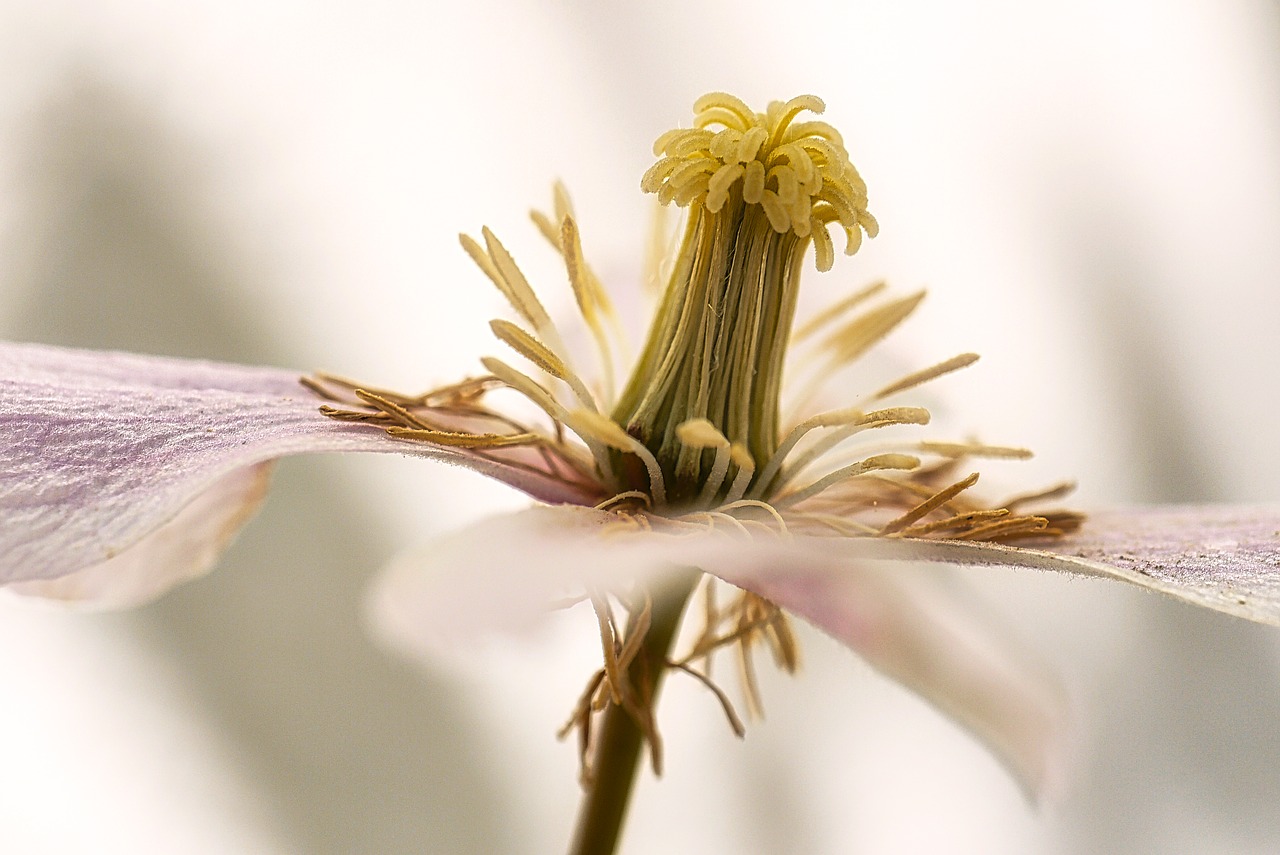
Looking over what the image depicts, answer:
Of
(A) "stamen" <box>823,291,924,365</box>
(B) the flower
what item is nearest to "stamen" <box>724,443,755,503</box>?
(B) the flower

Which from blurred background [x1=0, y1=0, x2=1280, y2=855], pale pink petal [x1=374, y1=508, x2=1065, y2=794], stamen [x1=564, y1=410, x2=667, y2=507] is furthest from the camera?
blurred background [x1=0, y1=0, x2=1280, y2=855]

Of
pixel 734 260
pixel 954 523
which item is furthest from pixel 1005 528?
pixel 734 260

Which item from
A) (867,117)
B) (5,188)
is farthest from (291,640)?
(867,117)

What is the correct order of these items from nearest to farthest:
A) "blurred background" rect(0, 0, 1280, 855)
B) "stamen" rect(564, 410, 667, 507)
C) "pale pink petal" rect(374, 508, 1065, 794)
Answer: "pale pink petal" rect(374, 508, 1065, 794)
"stamen" rect(564, 410, 667, 507)
"blurred background" rect(0, 0, 1280, 855)

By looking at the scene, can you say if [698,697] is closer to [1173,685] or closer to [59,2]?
[1173,685]

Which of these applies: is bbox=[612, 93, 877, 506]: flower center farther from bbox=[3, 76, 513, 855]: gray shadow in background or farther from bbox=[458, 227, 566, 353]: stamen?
bbox=[3, 76, 513, 855]: gray shadow in background

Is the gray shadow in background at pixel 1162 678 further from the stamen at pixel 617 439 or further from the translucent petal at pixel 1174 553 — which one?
the stamen at pixel 617 439

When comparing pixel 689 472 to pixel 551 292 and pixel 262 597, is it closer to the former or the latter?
pixel 551 292
